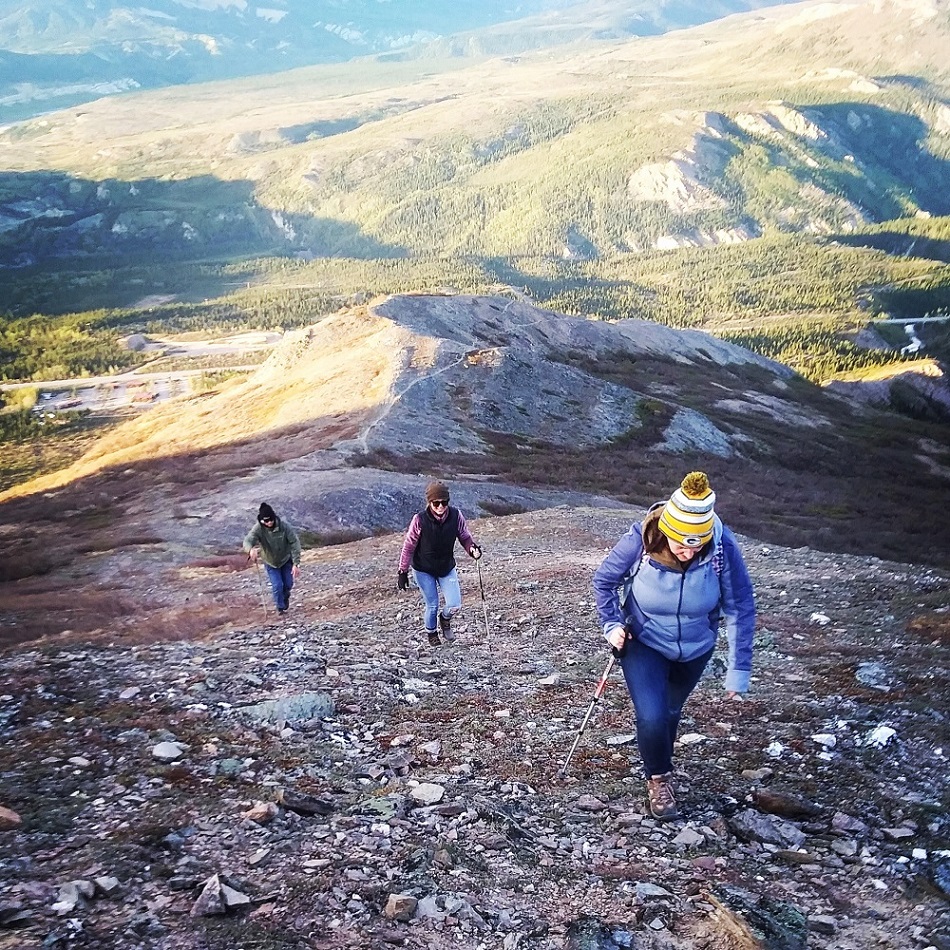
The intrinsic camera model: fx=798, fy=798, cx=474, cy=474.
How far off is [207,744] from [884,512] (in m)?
73.5

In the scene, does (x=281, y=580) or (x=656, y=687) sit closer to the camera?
(x=656, y=687)

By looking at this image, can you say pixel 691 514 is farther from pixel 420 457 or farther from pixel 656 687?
pixel 420 457

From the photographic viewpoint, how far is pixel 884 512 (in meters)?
72.8

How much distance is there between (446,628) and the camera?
18078 millimetres

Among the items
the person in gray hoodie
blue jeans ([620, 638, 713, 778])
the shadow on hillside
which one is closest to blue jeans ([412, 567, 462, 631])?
the person in gray hoodie

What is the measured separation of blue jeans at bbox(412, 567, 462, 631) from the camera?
54.8 feet

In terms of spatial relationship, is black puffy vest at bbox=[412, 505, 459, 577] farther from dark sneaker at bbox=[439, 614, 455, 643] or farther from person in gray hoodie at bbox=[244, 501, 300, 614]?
person in gray hoodie at bbox=[244, 501, 300, 614]

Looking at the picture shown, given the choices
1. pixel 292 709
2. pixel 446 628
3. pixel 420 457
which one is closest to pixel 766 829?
pixel 292 709

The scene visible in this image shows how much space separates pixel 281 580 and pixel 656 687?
1451 cm

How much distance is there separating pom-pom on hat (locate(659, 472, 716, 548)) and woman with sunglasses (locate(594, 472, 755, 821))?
0.01 m

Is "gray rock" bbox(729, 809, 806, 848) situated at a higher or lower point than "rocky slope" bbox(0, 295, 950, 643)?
higher

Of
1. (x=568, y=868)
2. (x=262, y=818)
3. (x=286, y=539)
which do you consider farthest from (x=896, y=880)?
(x=286, y=539)

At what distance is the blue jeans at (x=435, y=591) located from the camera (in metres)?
16.7

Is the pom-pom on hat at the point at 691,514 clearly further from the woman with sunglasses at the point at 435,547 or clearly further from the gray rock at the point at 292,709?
the gray rock at the point at 292,709
